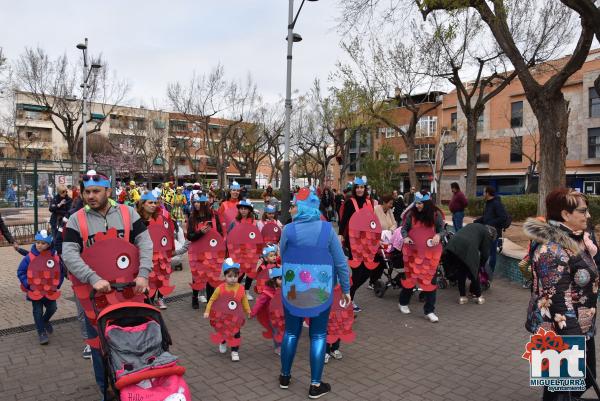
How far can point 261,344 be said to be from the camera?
5.57m

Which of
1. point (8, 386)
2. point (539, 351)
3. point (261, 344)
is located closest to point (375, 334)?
point (261, 344)

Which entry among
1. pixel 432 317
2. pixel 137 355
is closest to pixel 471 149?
pixel 432 317

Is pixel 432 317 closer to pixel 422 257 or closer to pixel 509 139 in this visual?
pixel 422 257

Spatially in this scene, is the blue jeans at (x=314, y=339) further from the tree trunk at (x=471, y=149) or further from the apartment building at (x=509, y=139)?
the apartment building at (x=509, y=139)

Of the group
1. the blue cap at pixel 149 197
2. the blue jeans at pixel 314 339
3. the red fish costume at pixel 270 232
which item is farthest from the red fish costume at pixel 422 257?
the blue cap at pixel 149 197

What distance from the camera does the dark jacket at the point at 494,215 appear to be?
880 centimetres

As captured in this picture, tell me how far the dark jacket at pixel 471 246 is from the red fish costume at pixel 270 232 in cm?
283

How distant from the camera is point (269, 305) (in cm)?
502

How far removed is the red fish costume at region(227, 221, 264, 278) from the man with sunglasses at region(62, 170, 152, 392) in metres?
3.16

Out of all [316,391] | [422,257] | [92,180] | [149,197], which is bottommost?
[316,391]

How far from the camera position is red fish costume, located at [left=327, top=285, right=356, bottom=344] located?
4988mm

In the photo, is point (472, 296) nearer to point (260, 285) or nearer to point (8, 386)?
point (260, 285)

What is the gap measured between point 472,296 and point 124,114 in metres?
44.2

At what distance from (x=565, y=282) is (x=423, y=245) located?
345 cm
